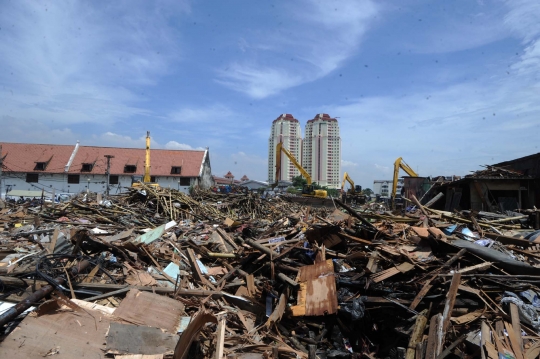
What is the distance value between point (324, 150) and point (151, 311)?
7160 cm

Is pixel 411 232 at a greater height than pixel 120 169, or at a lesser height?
lesser

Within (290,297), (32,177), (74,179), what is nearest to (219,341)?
(290,297)

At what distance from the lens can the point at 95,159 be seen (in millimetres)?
34469

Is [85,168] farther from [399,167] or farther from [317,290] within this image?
[317,290]

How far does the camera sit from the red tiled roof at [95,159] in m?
33.6

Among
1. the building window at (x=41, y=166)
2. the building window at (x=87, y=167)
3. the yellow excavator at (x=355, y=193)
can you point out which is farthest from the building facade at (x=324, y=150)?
the building window at (x=41, y=166)

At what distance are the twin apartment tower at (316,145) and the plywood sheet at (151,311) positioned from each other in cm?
6810

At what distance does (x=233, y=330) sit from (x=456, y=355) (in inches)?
99.1

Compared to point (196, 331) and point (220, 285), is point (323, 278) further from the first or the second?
point (196, 331)

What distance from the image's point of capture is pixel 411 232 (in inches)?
232

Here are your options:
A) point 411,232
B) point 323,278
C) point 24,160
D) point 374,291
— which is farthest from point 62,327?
point 24,160

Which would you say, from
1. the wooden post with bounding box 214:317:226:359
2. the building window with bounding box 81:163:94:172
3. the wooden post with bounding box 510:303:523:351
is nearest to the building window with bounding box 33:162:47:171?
the building window with bounding box 81:163:94:172

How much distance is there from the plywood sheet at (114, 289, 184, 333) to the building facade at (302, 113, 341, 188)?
70.1 meters

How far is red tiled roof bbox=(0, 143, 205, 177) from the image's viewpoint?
3362 cm
